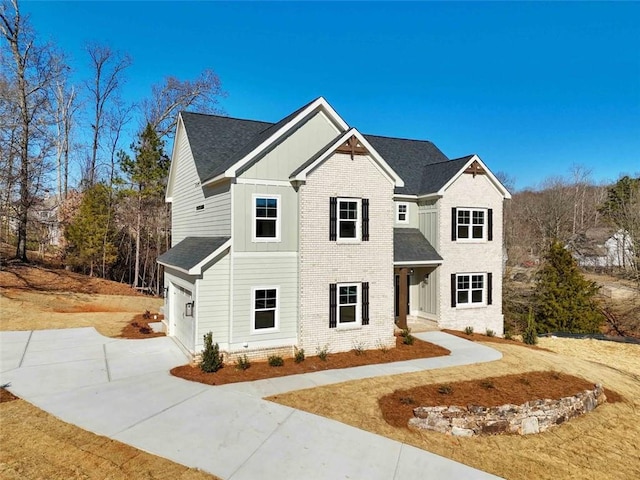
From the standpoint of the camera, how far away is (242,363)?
1226 cm

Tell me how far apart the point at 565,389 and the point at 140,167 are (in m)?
28.9

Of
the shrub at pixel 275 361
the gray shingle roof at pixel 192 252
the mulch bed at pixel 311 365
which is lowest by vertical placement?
the mulch bed at pixel 311 365

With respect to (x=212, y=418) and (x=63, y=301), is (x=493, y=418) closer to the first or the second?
(x=212, y=418)

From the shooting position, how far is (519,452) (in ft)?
28.3

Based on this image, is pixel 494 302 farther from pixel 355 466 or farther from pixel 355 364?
pixel 355 466

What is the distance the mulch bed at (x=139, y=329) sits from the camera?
1630cm

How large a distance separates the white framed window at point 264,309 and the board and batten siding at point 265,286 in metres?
0.10

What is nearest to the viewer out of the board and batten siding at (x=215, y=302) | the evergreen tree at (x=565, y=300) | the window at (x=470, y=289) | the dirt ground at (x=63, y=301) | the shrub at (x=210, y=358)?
the shrub at (x=210, y=358)

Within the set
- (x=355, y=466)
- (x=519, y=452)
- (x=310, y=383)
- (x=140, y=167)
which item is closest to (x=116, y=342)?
(x=310, y=383)

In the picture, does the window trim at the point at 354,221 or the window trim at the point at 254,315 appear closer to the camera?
the window trim at the point at 254,315

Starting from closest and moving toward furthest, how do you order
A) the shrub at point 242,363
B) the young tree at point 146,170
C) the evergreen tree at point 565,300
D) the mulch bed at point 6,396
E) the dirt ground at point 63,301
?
1. the mulch bed at point 6,396
2. the shrub at point 242,363
3. the dirt ground at point 63,301
4. the evergreen tree at point 565,300
5. the young tree at point 146,170

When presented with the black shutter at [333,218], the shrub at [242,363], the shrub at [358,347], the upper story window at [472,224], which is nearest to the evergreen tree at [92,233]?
the shrub at [242,363]

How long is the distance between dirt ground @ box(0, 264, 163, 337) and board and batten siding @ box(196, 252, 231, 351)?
6.38 meters

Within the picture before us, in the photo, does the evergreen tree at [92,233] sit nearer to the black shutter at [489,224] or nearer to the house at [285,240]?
the house at [285,240]
